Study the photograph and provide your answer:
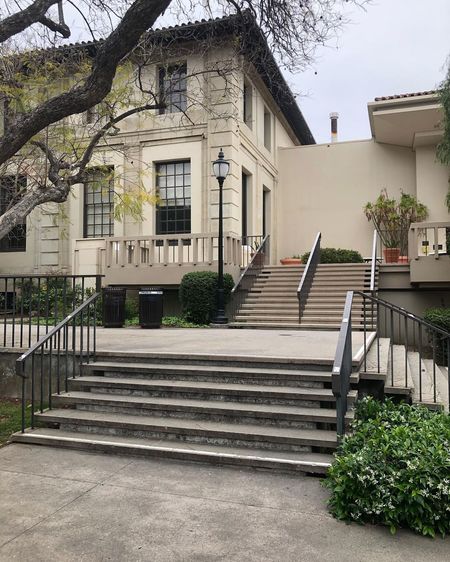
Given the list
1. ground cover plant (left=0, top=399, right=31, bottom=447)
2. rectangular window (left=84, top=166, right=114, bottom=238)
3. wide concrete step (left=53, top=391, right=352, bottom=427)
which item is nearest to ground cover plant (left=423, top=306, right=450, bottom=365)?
wide concrete step (left=53, top=391, right=352, bottom=427)

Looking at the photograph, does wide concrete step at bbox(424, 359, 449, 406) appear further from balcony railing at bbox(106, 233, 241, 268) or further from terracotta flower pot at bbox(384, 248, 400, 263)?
terracotta flower pot at bbox(384, 248, 400, 263)

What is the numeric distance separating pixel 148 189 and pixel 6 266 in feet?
20.1

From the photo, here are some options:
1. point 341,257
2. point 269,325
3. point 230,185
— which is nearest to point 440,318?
point 269,325

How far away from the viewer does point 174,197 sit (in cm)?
1588

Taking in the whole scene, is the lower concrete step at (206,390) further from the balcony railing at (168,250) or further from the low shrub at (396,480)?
the balcony railing at (168,250)

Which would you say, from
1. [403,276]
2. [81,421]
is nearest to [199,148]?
[403,276]

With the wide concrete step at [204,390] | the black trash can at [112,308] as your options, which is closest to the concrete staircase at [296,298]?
the black trash can at [112,308]

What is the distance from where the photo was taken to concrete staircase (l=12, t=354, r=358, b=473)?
15.0 feet

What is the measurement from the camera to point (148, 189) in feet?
51.3

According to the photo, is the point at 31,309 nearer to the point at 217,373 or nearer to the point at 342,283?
the point at 217,373

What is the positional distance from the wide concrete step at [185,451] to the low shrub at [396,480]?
356mm

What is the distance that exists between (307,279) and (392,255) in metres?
4.42

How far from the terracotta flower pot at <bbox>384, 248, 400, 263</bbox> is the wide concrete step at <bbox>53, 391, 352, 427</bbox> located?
38.4 feet

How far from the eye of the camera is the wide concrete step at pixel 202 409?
4867 millimetres
